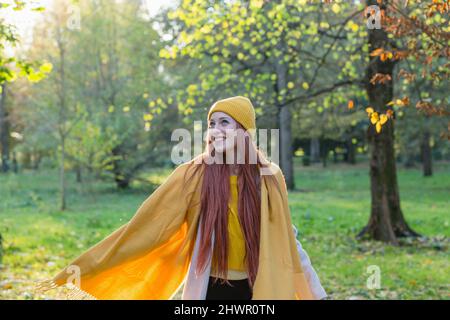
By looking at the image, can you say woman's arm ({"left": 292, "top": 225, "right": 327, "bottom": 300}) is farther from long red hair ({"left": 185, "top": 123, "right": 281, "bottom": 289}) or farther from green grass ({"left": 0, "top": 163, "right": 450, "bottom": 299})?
green grass ({"left": 0, "top": 163, "right": 450, "bottom": 299})

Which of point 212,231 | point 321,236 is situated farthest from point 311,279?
point 321,236

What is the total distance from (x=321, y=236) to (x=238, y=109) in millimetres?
9445

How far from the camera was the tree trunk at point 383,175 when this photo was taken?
11.4 metres

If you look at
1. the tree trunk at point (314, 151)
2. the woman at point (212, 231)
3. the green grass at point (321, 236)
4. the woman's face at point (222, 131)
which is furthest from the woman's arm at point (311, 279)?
the tree trunk at point (314, 151)

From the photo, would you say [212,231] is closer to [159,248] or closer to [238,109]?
[159,248]

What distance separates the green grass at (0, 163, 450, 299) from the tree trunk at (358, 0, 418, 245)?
38 cm

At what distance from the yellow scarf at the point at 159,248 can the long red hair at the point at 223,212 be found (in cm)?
7

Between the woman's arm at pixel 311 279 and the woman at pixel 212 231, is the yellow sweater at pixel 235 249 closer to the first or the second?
the woman at pixel 212 231

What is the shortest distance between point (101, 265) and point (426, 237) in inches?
375

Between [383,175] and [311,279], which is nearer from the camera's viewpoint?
[311,279]

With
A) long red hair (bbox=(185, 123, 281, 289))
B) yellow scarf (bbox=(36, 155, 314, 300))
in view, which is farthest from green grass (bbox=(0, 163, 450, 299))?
long red hair (bbox=(185, 123, 281, 289))

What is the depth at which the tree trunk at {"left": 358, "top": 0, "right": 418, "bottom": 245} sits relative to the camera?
11352 millimetres

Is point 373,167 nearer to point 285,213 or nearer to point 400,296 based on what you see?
point 400,296

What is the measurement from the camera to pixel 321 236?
12859 millimetres
